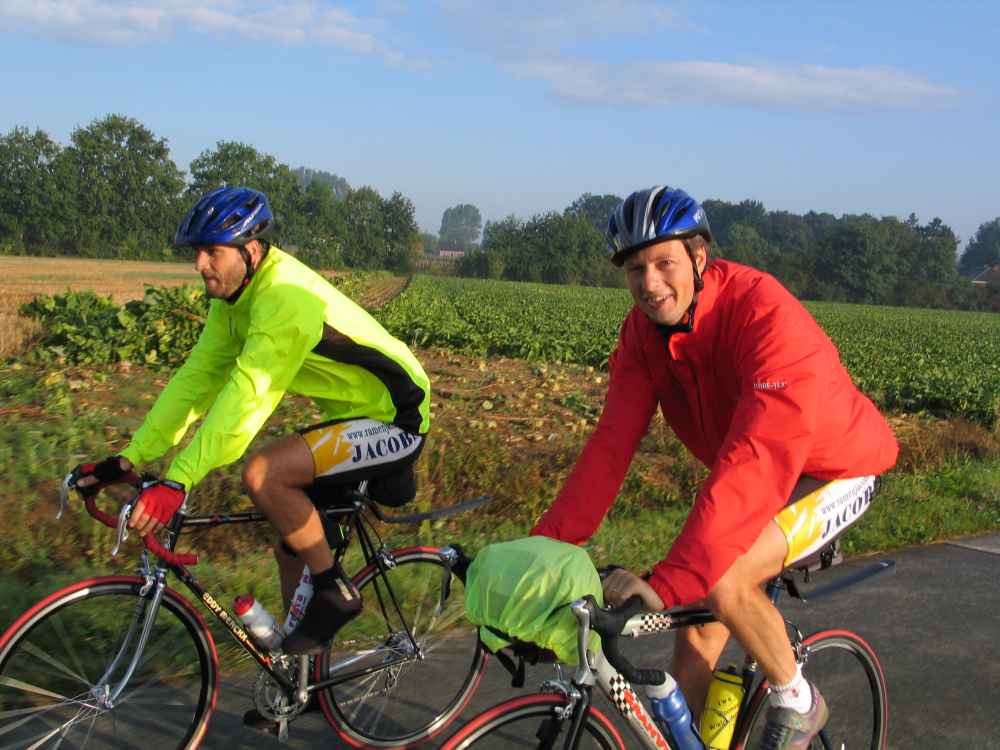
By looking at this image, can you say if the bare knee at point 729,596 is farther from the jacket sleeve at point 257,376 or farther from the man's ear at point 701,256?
the jacket sleeve at point 257,376

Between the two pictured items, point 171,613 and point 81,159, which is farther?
point 81,159

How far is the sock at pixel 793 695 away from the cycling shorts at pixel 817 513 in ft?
1.14

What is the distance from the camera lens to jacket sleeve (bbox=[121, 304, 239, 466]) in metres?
3.55

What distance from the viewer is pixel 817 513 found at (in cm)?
282

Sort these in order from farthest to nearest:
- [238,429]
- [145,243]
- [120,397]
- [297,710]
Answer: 1. [145,243]
2. [120,397]
3. [297,710]
4. [238,429]

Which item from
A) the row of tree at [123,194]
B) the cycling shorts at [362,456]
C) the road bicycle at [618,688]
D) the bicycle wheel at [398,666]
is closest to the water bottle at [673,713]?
the road bicycle at [618,688]

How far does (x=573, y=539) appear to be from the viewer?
9.14ft

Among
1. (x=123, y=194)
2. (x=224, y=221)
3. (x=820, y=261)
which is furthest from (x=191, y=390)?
(x=820, y=261)

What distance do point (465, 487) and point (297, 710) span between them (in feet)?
13.6

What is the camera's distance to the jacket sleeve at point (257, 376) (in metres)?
3.14

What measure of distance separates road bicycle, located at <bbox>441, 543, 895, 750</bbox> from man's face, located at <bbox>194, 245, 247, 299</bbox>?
1.91m

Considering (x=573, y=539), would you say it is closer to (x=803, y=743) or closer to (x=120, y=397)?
(x=803, y=743)

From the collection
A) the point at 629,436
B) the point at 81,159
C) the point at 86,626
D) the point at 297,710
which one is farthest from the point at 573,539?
the point at 81,159

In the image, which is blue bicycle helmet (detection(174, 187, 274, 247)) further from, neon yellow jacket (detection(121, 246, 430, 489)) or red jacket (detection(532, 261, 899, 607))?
red jacket (detection(532, 261, 899, 607))
